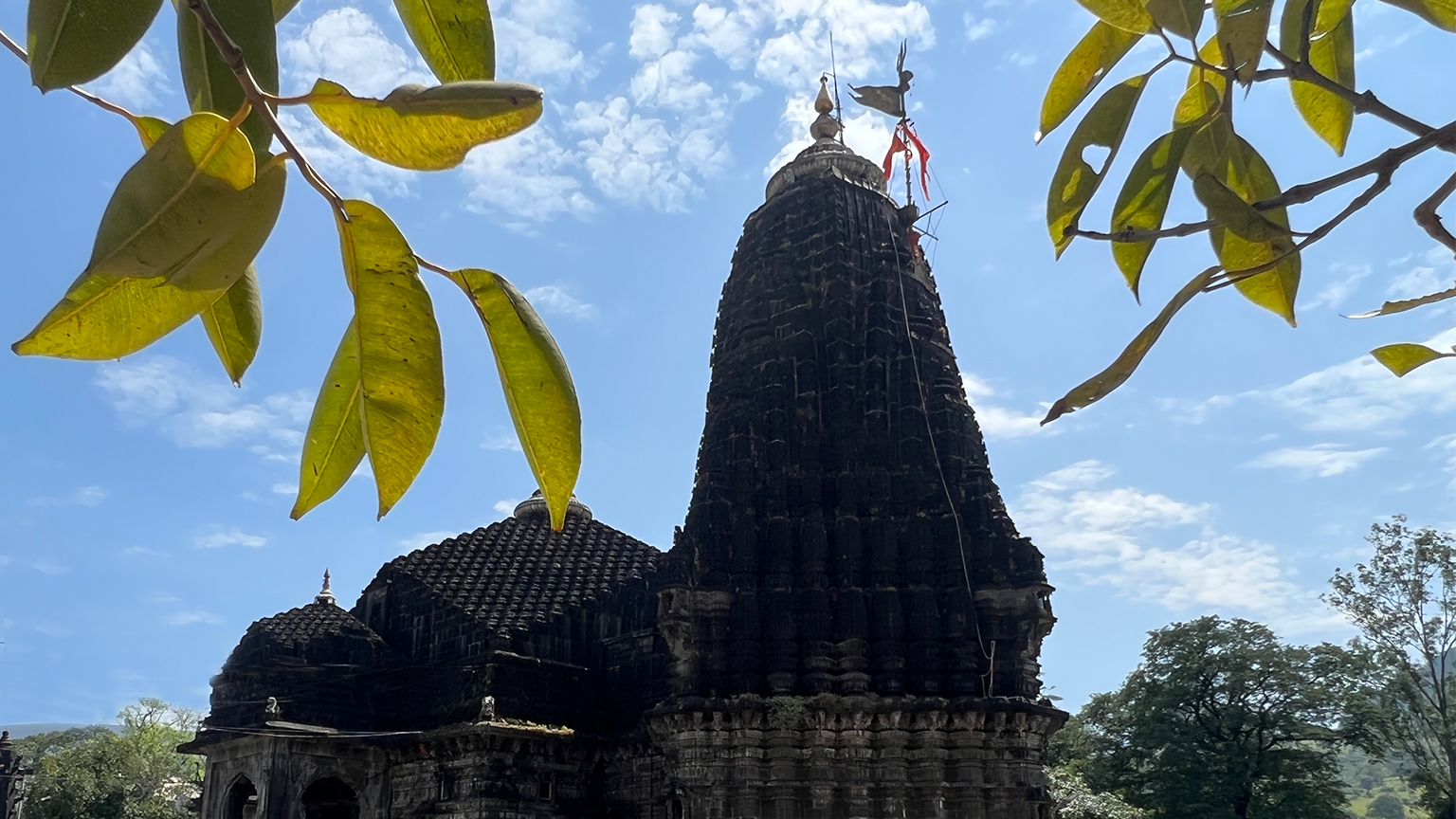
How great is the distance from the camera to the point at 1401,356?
2.29 metres

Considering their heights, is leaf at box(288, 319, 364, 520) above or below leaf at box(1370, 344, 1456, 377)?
below

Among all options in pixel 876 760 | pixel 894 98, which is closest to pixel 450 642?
pixel 876 760

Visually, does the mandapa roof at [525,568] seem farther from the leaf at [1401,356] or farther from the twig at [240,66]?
the twig at [240,66]

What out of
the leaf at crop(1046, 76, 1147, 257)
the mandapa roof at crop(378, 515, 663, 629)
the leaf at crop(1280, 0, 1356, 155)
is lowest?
the leaf at crop(1046, 76, 1147, 257)

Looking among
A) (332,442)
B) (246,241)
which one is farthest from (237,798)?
(246,241)

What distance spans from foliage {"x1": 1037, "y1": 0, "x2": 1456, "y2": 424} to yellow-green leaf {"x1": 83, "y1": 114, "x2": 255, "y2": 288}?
121cm

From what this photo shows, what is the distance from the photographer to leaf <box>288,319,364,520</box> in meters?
1.45

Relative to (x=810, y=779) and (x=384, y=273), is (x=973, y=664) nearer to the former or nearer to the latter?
(x=810, y=779)

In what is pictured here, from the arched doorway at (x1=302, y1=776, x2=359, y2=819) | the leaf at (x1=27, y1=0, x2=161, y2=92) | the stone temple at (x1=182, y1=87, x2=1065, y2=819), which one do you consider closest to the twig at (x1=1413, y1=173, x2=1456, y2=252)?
the leaf at (x1=27, y1=0, x2=161, y2=92)

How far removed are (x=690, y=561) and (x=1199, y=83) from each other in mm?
15695

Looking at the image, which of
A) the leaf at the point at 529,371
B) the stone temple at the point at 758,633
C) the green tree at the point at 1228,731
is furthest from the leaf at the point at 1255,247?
the green tree at the point at 1228,731

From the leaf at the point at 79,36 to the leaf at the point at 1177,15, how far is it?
136cm

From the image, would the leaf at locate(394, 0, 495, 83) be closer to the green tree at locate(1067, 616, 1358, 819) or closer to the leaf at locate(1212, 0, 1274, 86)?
the leaf at locate(1212, 0, 1274, 86)

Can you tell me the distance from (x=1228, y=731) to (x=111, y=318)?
39936 millimetres
